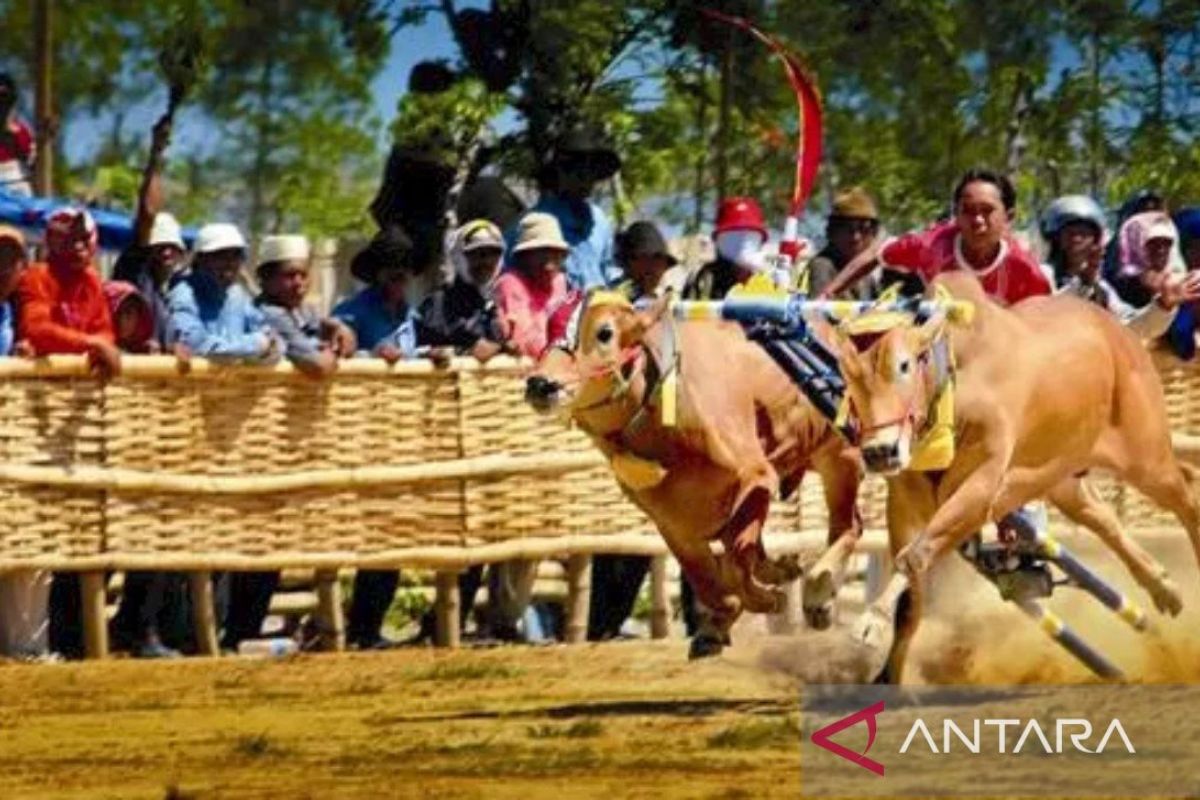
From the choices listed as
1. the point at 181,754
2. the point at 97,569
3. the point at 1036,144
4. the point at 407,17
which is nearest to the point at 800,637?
the point at 97,569

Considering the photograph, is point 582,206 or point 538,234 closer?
point 538,234

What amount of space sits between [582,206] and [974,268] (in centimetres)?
356

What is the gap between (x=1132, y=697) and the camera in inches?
569

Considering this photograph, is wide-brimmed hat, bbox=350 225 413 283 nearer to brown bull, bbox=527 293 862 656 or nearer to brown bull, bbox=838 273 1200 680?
brown bull, bbox=527 293 862 656

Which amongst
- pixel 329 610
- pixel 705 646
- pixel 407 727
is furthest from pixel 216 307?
pixel 407 727

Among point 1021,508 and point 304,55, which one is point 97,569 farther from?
point 304,55

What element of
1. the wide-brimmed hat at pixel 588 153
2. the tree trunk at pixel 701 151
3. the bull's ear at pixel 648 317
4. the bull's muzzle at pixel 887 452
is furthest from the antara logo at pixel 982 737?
the tree trunk at pixel 701 151

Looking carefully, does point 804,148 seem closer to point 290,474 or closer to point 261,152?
point 290,474

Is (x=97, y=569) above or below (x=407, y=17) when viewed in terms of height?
below

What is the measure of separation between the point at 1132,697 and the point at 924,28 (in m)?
9.04

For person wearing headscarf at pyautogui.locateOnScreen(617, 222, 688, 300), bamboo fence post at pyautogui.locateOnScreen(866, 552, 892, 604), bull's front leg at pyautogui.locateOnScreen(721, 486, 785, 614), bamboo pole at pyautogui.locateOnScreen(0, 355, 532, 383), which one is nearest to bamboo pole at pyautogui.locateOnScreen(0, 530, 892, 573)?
bamboo fence post at pyautogui.locateOnScreen(866, 552, 892, 604)

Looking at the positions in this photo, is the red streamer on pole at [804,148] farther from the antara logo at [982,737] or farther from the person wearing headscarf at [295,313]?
the person wearing headscarf at [295,313]

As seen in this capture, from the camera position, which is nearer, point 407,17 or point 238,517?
→ point 238,517

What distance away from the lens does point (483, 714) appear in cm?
1449
